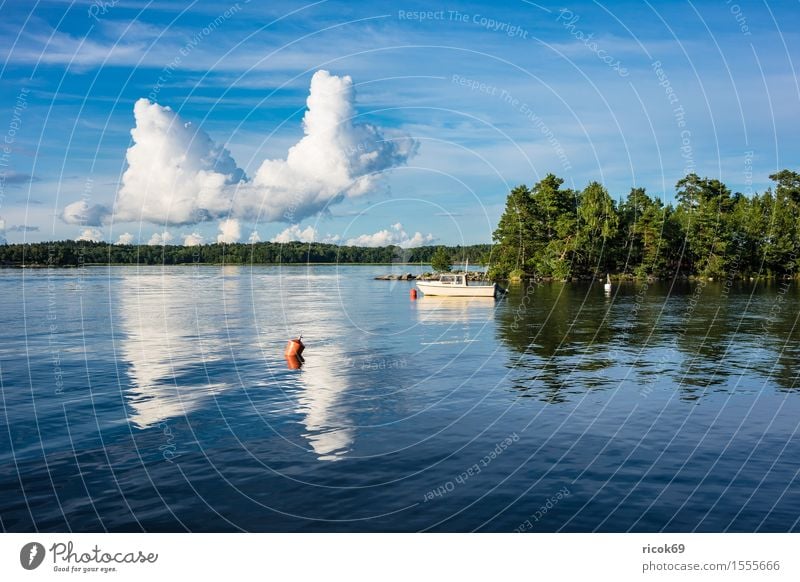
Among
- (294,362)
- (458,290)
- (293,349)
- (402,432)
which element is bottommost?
(402,432)

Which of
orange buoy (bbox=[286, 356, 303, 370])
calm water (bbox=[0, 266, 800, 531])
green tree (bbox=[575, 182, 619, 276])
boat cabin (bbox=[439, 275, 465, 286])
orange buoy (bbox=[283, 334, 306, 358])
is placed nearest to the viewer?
calm water (bbox=[0, 266, 800, 531])

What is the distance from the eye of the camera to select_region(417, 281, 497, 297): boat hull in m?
122

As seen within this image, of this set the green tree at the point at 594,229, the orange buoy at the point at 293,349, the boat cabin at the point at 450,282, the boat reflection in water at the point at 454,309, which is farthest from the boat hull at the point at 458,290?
the orange buoy at the point at 293,349

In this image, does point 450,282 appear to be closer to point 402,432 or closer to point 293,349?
point 293,349

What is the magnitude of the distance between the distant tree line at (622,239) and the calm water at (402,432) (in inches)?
4606

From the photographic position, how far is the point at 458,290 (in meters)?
124

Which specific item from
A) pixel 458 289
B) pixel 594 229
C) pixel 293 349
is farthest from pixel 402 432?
pixel 594 229

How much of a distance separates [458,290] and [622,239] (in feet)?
282

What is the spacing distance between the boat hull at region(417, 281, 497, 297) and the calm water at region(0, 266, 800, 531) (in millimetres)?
54623

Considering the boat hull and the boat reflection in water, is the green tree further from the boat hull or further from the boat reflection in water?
the boat reflection in water

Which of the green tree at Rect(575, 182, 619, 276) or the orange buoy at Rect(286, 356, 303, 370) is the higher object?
the green tree at Rect(575, 182, 619, 276)

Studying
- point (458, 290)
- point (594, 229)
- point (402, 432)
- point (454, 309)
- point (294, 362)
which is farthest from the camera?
point (594, 229)

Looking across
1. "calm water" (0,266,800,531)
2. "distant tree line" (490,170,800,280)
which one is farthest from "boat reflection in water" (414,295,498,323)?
"distant tree line" (490,170,800,280)

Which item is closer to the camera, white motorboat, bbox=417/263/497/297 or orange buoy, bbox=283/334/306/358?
orange buoy, bbox=283/334/306/358
